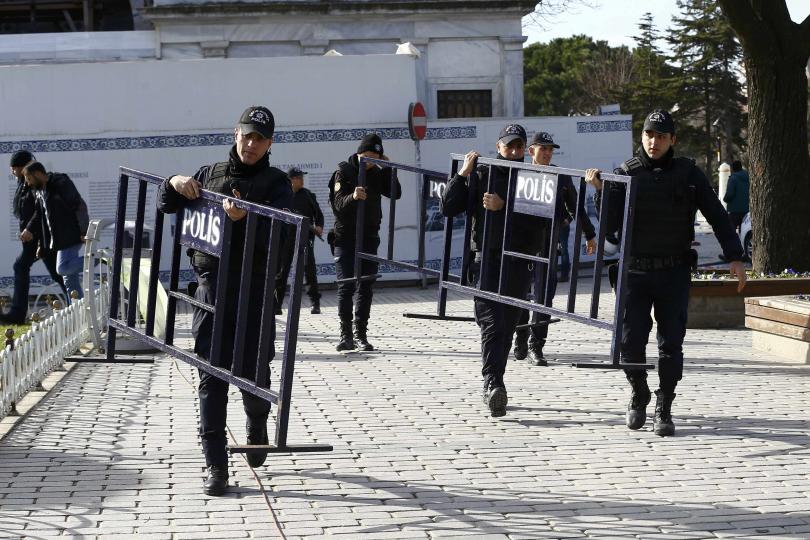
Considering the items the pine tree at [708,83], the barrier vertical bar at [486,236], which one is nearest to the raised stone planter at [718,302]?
the barrier vertical bar at [486,236]

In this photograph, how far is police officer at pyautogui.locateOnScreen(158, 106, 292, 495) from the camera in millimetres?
6762

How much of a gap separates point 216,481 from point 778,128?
9.08 m

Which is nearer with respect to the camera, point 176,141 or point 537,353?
point 537,353

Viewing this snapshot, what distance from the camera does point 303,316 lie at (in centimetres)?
1574

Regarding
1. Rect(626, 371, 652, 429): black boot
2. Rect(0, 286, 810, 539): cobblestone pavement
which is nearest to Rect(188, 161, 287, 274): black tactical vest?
Rect(0, 286, 810, 539): cobblestone pavement

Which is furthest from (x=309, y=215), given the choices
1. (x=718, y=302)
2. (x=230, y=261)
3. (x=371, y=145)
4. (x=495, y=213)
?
(x=230, y=261)

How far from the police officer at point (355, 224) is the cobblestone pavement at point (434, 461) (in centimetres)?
122

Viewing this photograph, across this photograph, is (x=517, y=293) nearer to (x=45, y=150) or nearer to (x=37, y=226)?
(x=37, y=226)

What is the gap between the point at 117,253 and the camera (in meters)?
7.94

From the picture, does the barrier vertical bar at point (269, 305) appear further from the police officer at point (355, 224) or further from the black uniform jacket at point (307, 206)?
the black uniform jacket at point (307, 206)

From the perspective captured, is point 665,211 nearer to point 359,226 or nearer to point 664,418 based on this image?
point 664,418

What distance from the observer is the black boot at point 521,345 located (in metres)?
11.5

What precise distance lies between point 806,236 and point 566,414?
618 cm

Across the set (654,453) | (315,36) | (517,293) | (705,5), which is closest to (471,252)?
(517,293)
